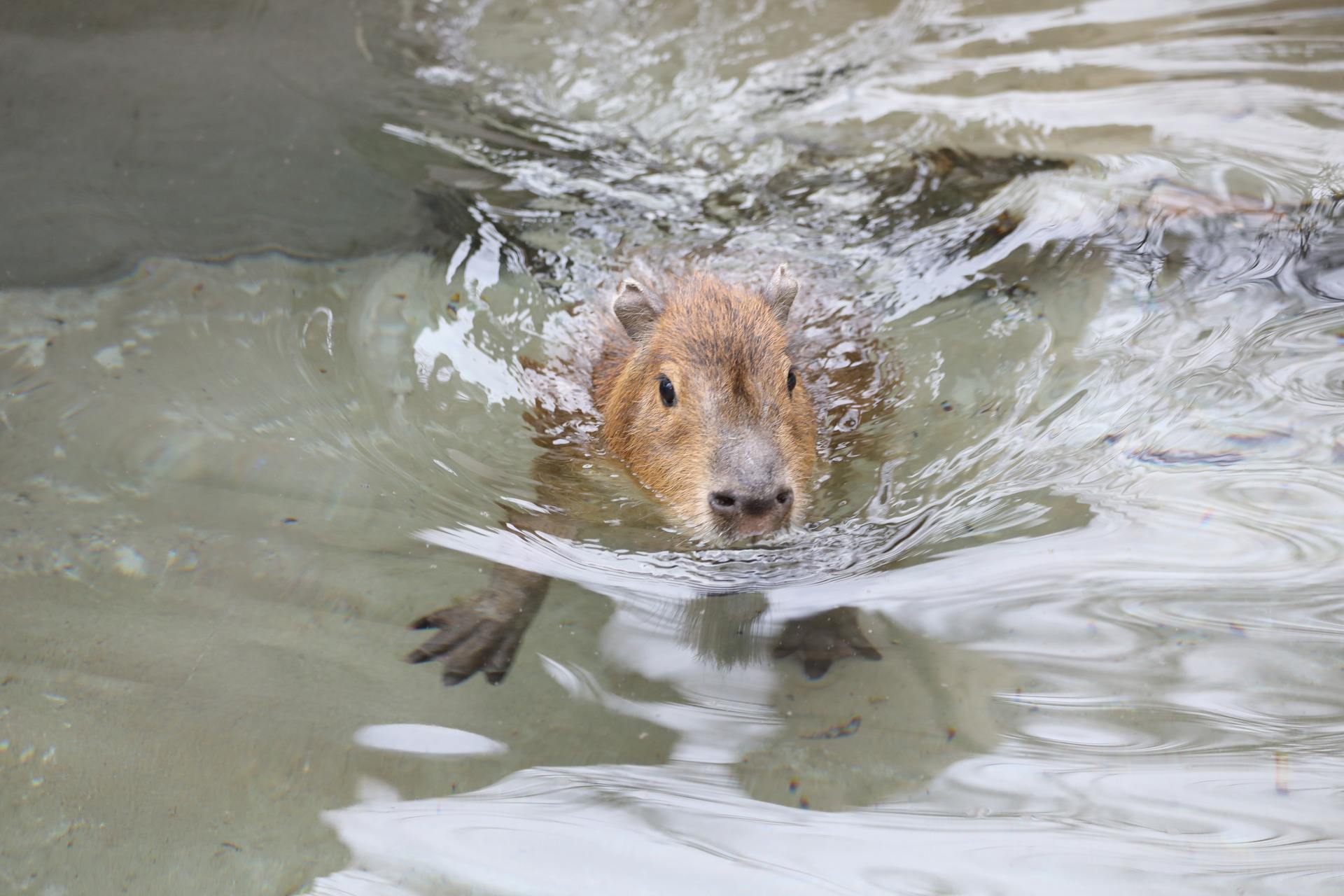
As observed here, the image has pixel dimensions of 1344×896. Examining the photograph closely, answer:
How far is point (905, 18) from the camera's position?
21.0 ft

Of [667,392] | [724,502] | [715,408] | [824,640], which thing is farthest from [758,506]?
[667,392]

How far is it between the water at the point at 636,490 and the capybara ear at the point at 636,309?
54cm

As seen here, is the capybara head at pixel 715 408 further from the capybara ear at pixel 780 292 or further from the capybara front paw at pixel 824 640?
the capybara front paw at pixel 824 640

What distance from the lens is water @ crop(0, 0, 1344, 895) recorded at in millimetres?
2398

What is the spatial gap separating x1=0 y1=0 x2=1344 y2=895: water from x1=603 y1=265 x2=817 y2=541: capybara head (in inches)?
8.2

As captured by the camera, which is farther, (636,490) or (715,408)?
(636,490)

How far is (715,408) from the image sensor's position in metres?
3.41

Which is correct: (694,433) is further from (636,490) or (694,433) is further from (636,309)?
(636,309)

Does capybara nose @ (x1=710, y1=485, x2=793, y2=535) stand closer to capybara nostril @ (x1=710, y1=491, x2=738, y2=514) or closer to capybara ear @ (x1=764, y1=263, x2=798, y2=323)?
capybara nostril @ (x1=710, y1=491, x2=738, y2=514)

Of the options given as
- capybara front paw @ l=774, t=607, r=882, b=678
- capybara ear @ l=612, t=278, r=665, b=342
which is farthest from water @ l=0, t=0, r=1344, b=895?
capybara ear @ l=612, t=278, r=665, b=342

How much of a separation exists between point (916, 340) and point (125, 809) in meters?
3.45

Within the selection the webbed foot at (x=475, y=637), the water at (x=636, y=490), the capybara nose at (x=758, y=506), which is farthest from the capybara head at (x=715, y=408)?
the webbed foot at (x=475, y=637)

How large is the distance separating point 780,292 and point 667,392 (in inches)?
29.1

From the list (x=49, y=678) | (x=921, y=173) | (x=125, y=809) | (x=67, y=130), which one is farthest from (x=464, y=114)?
(x=125, y=809)
